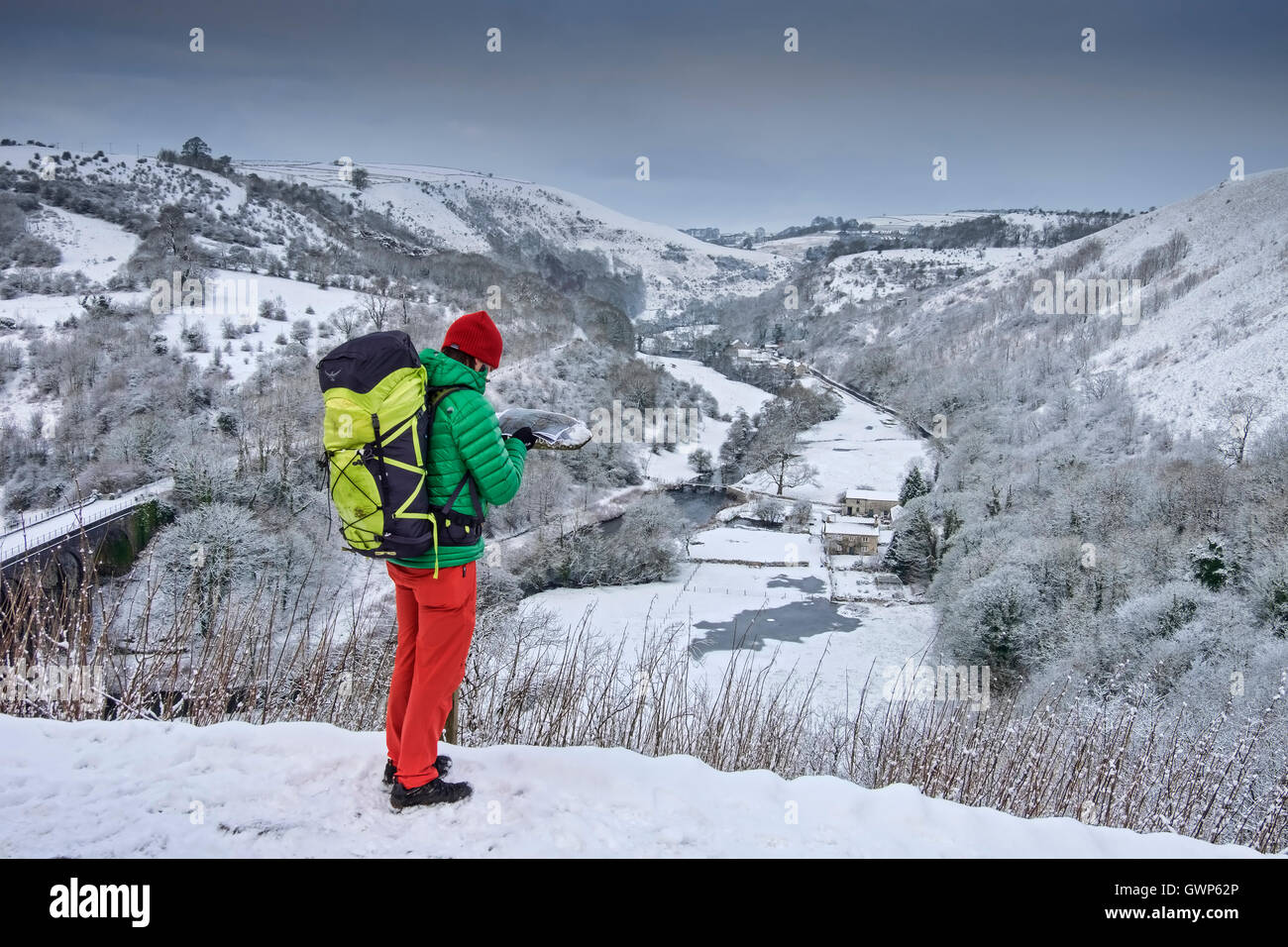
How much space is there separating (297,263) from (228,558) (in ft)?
147

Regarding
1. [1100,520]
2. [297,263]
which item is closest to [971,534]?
[1100,520]

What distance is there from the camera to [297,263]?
2121 inches

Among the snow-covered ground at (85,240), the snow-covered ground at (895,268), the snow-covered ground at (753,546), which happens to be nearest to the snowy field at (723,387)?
the snow-covered ground at (753,546)

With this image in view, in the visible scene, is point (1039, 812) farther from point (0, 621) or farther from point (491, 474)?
point (0, 621)

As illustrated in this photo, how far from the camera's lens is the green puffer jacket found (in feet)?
8.11

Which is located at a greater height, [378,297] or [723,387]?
[378,297]

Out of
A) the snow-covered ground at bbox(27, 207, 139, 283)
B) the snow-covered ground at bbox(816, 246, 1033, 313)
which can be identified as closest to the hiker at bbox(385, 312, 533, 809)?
the snow-covered ground at bbox(27, 207, 139, 283)

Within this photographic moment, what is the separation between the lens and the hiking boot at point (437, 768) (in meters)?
2.67

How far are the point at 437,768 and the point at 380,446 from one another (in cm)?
130

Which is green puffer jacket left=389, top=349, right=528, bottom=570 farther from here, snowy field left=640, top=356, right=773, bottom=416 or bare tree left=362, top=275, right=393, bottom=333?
snowy field left=640, top=356, right=773, bottom=416

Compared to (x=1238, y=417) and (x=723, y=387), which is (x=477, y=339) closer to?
(x=1238, y=417)

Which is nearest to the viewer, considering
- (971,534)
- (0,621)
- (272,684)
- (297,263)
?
(0,621)

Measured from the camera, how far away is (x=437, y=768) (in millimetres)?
2713

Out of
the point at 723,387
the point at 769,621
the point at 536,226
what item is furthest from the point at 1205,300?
the point at 536,226
